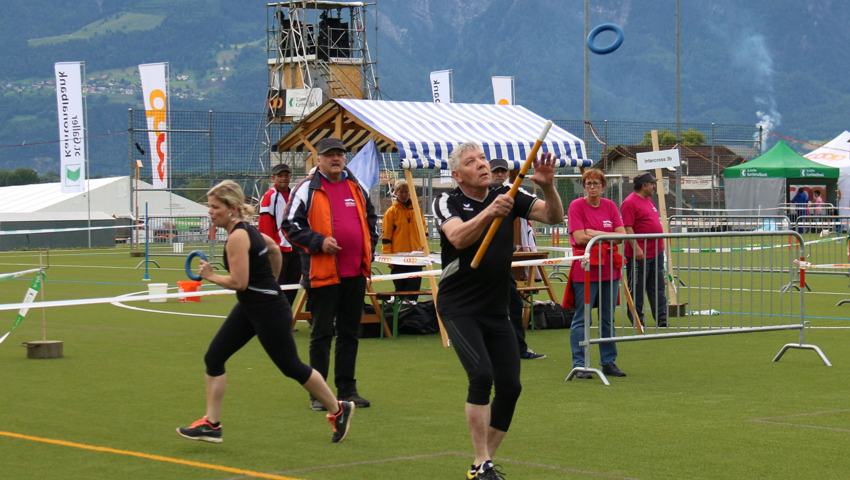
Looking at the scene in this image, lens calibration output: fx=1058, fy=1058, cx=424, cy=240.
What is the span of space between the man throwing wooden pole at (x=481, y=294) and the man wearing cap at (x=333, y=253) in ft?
6.98

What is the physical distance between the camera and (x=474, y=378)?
Result: 5480 mm

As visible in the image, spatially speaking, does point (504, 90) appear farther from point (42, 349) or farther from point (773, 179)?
point (42, 349)

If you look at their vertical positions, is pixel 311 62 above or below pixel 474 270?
above

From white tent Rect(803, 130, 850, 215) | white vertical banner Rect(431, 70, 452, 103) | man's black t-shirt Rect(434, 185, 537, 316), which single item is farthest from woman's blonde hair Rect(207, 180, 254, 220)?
white vertical banner Rect(431, 70, 452, 103)

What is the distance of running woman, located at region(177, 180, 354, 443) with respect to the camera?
632 cm

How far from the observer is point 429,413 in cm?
753

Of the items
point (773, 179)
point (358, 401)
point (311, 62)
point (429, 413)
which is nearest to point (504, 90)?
point (773, 179)

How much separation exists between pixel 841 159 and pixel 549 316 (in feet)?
108

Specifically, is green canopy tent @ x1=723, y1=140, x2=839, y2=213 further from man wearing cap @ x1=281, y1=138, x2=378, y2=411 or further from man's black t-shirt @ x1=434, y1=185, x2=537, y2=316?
man's black t-shirt @ x1=434, y1=185, x2=537, y2=316

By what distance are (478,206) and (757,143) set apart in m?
38.6

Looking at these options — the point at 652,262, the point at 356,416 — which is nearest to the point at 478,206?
the point at 356,416

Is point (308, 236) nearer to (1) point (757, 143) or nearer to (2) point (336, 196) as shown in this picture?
(2) point (336, 196)

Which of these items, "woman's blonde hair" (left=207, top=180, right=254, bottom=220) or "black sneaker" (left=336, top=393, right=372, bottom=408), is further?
"black sneaker" (left=336, top=393, right=372, bottom=408)

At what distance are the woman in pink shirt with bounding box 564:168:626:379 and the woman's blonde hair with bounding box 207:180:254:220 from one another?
3.46 metres
